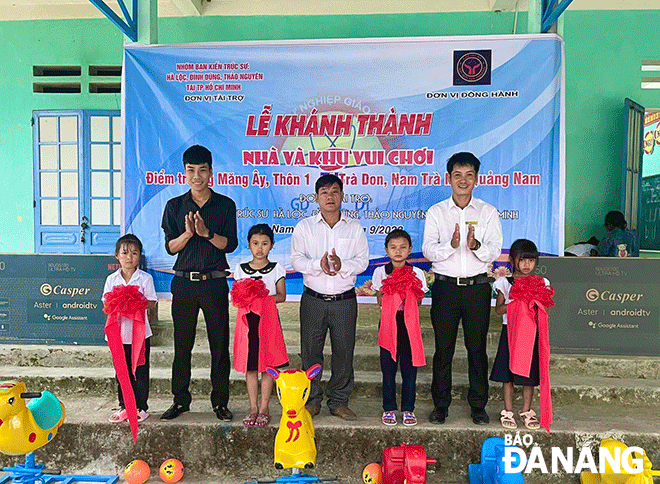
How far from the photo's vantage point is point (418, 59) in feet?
13.7

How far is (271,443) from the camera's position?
3.21m

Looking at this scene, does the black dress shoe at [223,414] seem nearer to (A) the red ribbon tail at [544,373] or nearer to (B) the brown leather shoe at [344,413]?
(B) the brown leather shoe at [344,413]

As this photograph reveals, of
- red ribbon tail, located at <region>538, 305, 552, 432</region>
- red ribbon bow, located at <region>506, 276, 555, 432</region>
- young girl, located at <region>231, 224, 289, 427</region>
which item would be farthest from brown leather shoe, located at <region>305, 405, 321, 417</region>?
red ribbon tail, located at <region>538, 305, 552, 432</region>

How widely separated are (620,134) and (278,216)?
4469 mm

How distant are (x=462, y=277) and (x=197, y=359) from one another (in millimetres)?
2287

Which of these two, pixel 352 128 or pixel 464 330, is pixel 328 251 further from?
pixel 352 128

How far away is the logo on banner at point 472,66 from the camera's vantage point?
4.12 m

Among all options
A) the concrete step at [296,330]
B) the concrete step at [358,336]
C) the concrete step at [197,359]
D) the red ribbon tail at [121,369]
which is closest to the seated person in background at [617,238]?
the concrete step at [296,330]

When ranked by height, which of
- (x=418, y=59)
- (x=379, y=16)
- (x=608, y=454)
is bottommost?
(x=608, y=454)

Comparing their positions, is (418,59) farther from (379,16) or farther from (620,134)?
(620,134)

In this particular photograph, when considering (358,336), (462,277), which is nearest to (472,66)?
(462,277)

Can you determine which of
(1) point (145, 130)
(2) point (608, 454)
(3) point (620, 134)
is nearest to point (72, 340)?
(1) point (145, 130)

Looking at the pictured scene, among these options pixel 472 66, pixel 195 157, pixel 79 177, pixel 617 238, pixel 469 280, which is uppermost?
pixel 472 66

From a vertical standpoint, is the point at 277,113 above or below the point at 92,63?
below
